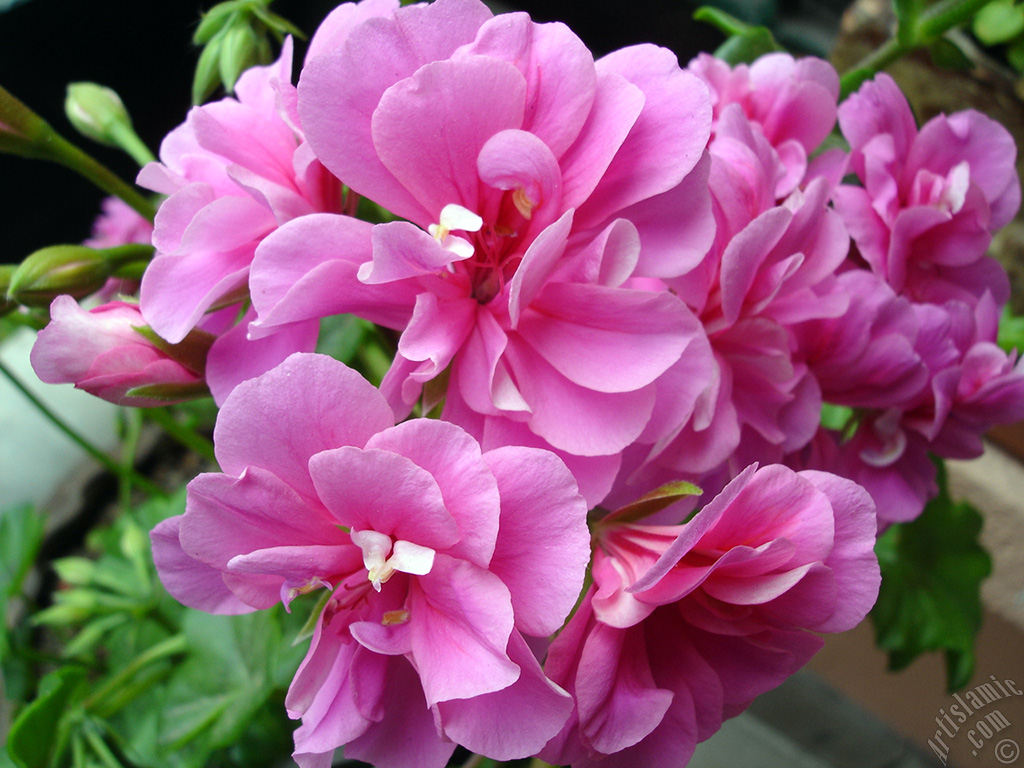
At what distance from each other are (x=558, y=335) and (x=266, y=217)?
13 centimetres

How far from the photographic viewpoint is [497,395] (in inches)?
10.7

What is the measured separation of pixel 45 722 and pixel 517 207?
51cm

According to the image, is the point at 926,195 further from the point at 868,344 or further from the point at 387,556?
the point at 387,556

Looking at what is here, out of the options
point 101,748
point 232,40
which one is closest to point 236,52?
point 232,40

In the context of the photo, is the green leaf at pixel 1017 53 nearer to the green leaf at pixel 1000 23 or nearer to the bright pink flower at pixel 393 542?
the green leaf at pixel 1000 23

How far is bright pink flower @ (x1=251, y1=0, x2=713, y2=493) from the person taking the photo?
0.27 metres

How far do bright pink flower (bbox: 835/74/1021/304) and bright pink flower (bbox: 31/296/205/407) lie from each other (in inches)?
13.9

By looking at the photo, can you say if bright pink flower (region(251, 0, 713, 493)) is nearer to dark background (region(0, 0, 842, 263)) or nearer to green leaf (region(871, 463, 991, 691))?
green leaf (region(871, 463, 991, 691))

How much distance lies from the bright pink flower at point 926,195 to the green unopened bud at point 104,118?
0.46 meters

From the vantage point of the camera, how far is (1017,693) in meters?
0.59

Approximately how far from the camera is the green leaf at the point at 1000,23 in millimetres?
833

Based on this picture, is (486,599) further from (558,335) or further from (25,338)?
(25,338)

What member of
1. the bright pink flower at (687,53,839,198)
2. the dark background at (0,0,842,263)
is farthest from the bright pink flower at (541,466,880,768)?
the dark background at (0,0,842,263)

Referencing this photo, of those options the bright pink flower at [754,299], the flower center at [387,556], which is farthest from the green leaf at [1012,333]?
the flower center at [387,556]
